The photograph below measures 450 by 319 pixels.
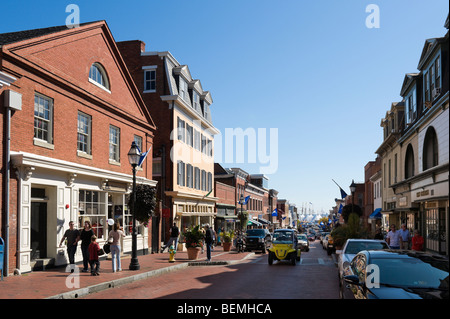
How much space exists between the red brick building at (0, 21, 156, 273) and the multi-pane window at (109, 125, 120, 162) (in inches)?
1.9

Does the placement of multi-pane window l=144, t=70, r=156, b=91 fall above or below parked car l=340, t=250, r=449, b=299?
above

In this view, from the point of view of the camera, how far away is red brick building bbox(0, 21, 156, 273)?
1479 centimetres

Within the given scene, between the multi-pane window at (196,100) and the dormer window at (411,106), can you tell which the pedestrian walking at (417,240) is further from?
the multi-pane window at (196,100)

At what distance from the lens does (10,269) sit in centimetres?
1444

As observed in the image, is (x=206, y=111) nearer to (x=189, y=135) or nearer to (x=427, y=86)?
(x=189, y=135)

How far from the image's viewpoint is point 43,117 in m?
16.7

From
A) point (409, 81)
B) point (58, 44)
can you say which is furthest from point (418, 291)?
point (409, 81)

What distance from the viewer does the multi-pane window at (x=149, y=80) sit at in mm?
33019

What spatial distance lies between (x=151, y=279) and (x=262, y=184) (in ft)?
231

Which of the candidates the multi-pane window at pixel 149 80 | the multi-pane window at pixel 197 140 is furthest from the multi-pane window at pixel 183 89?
the multi-pane window at pixel 197 140

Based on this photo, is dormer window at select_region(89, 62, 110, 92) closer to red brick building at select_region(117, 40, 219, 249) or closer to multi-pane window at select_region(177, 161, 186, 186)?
red brick building at select_region(117, 40, 219, 249)

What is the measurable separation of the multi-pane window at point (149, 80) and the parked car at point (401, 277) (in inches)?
1060

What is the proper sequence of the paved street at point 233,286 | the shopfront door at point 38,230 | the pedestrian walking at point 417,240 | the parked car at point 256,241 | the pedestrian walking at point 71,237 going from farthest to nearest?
the parked car at point 256,241, the pedestrian walking at point 417,240, the shopfront door at point 38,230, the pedestrian walking at point 71,237, the paved street at point 233,286

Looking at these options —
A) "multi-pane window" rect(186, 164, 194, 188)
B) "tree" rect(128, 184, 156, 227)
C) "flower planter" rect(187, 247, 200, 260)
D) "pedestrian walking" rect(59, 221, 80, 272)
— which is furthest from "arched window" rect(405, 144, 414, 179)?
"pedestrian walking" rect(59, 221, 80, 272)
